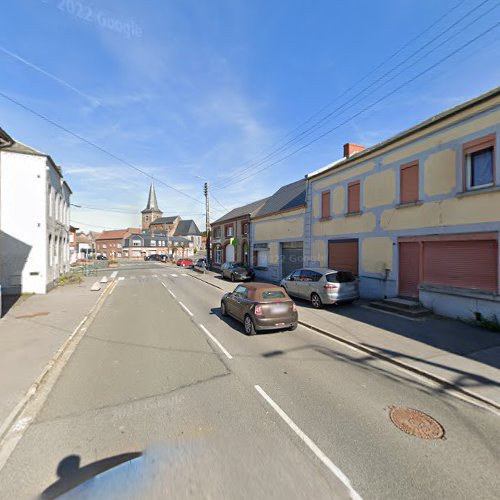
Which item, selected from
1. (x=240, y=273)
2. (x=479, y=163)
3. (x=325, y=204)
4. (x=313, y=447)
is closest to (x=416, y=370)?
(x=313, y=447)

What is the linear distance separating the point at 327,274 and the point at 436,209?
14.9ft

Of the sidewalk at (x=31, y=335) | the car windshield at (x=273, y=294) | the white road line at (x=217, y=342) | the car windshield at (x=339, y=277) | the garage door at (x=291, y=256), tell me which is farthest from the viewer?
the garage door at (x=291, y=256)

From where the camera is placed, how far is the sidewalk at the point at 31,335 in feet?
16.2

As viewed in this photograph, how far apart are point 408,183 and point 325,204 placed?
5434 millimetres

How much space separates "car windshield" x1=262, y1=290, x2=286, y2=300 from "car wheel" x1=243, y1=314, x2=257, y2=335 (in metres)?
0.78

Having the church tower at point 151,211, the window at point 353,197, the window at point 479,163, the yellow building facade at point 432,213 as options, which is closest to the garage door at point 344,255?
the yellow building facade at point 432,213

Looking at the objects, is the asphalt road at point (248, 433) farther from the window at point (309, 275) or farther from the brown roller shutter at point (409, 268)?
the brown roller shutter at point (409, 268)

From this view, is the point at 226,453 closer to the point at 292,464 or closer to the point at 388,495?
the point at 292,464

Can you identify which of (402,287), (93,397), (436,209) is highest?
(436,209)

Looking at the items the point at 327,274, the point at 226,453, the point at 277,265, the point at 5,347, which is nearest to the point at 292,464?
the point at 226,453

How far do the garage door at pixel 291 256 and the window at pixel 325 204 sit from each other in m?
2.87

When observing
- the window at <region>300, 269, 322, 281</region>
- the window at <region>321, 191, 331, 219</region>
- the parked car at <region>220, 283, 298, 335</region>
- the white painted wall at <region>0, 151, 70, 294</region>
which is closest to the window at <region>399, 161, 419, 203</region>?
the window at <region>300, 269, 322, 281</region>

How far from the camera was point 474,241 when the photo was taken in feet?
29.1

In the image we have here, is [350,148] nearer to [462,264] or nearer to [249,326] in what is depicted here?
[462,264]
